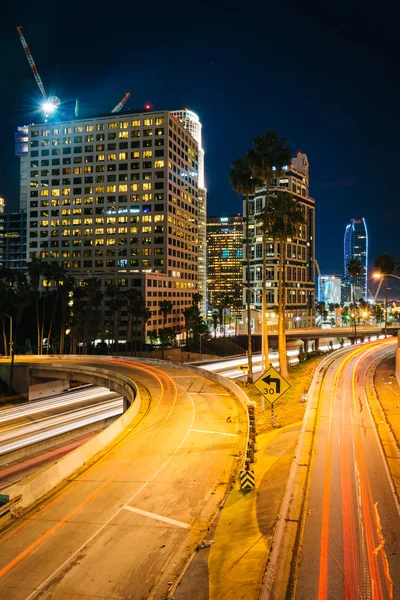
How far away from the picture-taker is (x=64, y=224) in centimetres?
13425

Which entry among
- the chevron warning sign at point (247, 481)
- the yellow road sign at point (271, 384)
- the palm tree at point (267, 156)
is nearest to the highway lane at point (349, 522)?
the chevron warning sign at point (247, 481)

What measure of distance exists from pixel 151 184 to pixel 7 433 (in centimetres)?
9773

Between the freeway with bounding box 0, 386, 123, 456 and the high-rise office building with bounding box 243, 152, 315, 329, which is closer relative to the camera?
the freeway with bounding box 0, 386, 123, 456

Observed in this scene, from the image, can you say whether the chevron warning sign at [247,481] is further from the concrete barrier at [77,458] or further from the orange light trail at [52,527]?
the orange light trail at [52,527]

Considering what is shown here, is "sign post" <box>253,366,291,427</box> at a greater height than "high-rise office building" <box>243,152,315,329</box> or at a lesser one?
lesser

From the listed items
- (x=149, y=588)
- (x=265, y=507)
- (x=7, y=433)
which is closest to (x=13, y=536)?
(x=149, y=588)

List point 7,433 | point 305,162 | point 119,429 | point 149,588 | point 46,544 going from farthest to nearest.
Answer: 1. point 305,162
2. point 7,433
3. point 119,429
4. point 46,544
5. point 149,588

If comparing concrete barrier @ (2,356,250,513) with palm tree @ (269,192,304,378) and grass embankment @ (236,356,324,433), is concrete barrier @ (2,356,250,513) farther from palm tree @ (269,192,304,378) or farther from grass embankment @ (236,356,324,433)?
palm tree @ (269,192,304,378)

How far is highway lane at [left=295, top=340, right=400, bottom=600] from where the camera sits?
9.70 meters

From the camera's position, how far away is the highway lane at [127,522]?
10945mm

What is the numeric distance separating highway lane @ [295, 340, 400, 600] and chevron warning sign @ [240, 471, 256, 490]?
7.20 feet

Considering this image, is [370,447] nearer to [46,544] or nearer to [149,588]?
[149,588]

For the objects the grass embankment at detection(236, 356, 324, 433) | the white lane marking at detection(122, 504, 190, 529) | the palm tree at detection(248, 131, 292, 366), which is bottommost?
the white lane marking at detection(122, 504, 190, 529)

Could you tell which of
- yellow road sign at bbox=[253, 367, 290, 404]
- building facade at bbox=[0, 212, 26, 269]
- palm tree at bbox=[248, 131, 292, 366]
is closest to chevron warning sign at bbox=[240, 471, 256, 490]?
yellow road sign at bbox=[253, 367, 290, 404]
